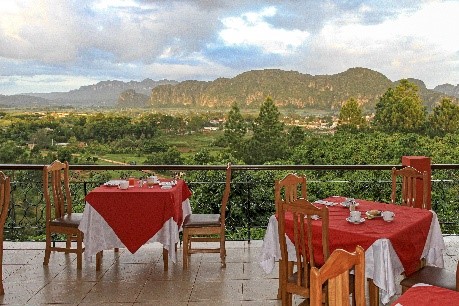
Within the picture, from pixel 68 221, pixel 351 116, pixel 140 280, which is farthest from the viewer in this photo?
pixel 351 116

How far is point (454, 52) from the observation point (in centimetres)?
1366

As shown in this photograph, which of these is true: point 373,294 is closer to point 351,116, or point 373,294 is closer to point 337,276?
point 337,276

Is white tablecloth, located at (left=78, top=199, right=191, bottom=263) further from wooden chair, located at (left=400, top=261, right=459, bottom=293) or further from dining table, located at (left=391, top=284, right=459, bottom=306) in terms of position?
dining table, located at (left=391, top=284, right=459, bottom=306)

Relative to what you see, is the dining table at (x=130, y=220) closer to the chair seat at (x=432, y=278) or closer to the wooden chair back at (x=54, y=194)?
the wooden chair back at (x=54, y=194)

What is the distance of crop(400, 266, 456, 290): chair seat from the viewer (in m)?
3.22

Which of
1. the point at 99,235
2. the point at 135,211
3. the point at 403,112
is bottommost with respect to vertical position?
the point at 99,235

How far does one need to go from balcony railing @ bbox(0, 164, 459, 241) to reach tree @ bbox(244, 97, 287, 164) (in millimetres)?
2603

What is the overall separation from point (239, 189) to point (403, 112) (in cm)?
848

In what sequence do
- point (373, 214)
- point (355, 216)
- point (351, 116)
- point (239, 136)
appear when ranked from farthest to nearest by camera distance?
1. point (239, 136)
2. point (351, 116)
3. point (373, 214)
4. point (355, 216)

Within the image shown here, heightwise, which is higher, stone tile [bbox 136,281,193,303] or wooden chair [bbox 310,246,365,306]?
wooden chair [bbox 310,246,365,306]

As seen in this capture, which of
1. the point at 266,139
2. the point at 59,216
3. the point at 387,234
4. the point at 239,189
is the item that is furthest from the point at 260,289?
the point at 266,139

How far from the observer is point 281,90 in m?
17.0

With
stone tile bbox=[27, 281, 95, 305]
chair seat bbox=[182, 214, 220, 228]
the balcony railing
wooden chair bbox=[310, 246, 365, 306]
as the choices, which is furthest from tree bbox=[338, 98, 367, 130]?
wooden chair bbox=[310, 246, 365, 306]

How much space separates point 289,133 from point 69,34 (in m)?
7.72
